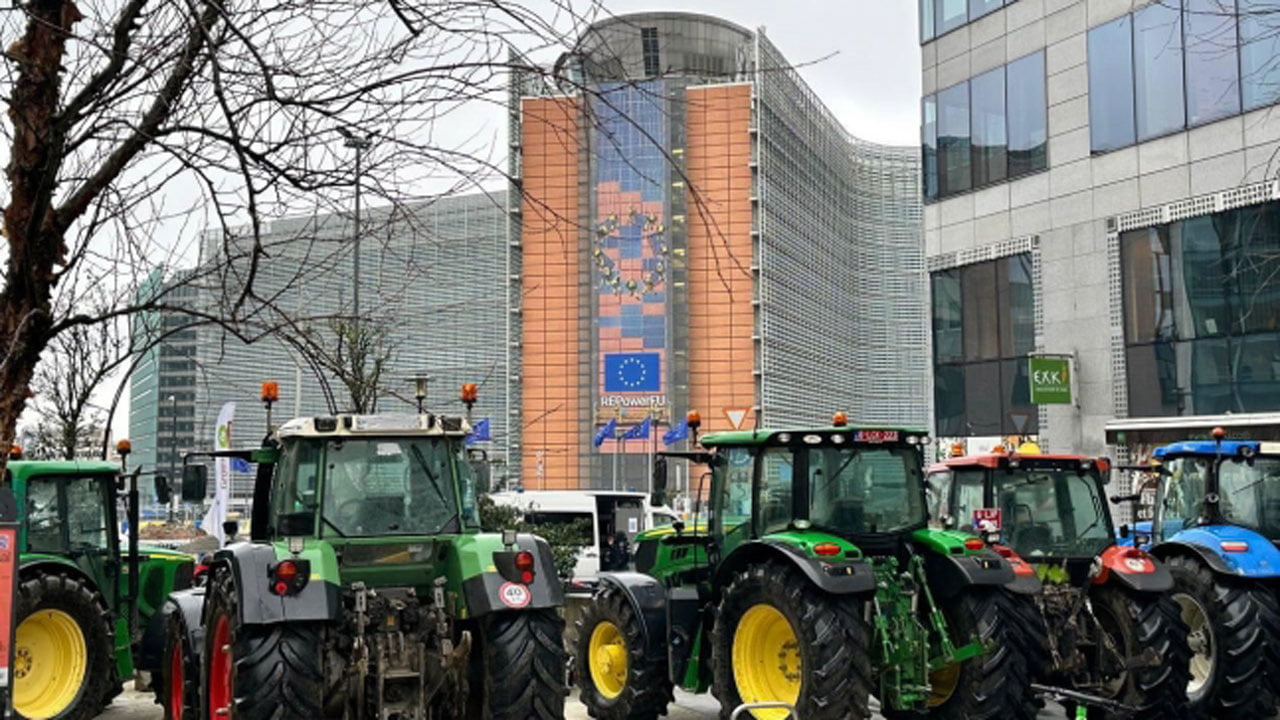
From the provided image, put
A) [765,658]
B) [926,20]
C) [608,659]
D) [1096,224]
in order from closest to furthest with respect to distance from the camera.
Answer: [765,658]
[608,659]
[1096,224]
[926,20]

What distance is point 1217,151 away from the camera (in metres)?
24.1

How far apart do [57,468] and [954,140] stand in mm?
22493

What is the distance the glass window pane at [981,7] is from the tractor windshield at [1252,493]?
19.1 m

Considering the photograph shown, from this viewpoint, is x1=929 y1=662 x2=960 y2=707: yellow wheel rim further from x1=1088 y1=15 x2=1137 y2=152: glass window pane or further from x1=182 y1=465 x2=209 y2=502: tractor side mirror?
x1=1088 y1=15 x2=1137 y2=152: glass window pane

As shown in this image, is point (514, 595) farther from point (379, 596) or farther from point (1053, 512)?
point (1053, 512)

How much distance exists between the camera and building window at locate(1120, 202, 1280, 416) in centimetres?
2345

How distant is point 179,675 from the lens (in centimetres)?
1010

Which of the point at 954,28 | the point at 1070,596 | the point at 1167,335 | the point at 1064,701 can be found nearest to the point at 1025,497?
the point at 1070,596

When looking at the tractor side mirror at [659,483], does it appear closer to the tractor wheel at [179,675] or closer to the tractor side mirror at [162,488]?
the tractor wheel at [179,675]

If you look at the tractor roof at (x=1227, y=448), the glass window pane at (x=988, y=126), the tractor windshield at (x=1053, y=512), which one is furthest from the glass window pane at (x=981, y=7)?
the tractor windshield at (x=1053, y=512)

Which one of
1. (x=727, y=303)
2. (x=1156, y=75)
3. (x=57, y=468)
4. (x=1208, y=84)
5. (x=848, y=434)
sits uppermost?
(x=727, y=303)

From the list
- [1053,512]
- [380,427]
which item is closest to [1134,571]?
[1053,512]

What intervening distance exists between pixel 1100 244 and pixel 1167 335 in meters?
2.31

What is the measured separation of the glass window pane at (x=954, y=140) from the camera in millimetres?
29406
